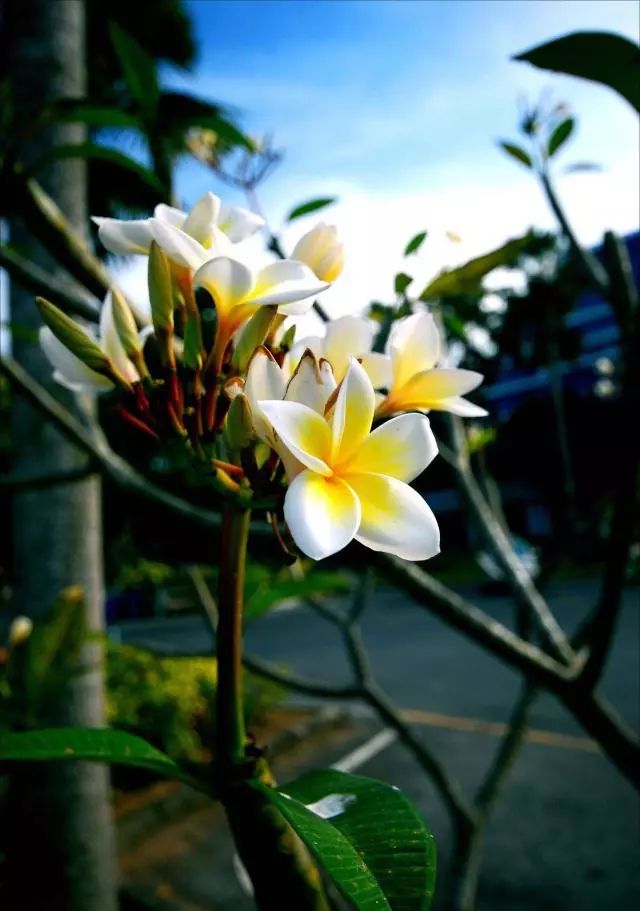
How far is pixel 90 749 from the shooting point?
43cm

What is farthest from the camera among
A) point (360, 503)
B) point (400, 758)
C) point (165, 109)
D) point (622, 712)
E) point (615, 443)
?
point (622, 712)

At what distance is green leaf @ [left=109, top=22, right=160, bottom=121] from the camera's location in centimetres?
83

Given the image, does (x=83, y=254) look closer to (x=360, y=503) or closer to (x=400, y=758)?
(x=360, y=503)

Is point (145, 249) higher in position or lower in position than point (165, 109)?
lower

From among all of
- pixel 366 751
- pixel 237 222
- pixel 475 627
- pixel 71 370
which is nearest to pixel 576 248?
pixel 475 627

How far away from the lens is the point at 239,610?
1.44ft

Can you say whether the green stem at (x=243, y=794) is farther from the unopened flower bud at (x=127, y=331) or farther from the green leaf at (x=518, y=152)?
the green leaf at (x=518, y=152)

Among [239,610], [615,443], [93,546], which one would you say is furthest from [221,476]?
[93,546]

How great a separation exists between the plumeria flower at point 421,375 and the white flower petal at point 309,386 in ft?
0.39

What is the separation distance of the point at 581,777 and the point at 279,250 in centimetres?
389

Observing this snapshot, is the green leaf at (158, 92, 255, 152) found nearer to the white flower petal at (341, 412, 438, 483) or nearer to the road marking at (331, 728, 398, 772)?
the white flower petal at (341, 412, 438, 483)

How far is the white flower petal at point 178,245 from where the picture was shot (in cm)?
41

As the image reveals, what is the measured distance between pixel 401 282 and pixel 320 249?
0.17m

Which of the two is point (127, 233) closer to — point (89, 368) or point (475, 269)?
point (89, 368)
